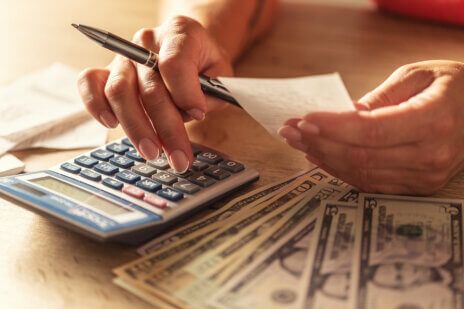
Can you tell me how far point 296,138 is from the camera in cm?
64

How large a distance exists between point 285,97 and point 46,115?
1.24ft

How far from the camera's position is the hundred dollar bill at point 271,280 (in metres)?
0.52

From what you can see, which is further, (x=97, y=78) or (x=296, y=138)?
(x=97, y=78)

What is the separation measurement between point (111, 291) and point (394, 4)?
38.4 inches

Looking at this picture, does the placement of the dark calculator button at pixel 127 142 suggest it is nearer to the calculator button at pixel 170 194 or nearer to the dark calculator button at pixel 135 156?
the dark calculator button at pixel 135 156

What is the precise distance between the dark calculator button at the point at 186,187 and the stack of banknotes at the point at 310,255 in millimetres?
27

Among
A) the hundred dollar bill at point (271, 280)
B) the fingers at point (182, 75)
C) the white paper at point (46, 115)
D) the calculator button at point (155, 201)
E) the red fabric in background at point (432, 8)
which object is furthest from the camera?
the red fabric in background at point (432, 8)

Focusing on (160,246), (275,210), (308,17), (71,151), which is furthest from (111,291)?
(308,17)

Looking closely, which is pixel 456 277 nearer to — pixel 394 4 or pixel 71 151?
pixel 71 151

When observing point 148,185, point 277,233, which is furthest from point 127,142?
point 277,233

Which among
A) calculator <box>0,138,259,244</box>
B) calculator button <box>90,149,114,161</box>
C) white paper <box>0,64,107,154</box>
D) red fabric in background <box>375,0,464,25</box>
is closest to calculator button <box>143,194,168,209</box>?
calculator <box>0,138,259,244</box>

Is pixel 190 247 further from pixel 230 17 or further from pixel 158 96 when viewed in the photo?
pixel 230 17

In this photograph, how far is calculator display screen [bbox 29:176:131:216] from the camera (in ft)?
2.02

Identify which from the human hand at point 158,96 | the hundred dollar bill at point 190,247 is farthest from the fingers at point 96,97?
the hundred dollar bill at point 190,247
